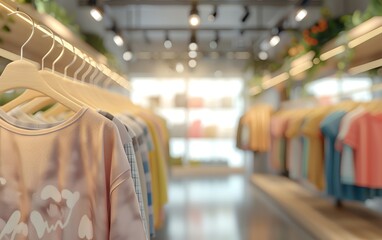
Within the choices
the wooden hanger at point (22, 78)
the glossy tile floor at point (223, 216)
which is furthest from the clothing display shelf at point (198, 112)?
the wooden hanger at point (22, 78)

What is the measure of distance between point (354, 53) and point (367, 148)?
1.47 meters

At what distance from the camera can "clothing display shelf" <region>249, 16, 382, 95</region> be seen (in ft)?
12.7

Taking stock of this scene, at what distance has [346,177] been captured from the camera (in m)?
3.79

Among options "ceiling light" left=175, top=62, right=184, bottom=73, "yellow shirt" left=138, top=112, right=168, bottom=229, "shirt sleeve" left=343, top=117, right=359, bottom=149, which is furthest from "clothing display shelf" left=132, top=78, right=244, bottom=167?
"yellow shirt" left=138, top=112, right=168, bottom=229

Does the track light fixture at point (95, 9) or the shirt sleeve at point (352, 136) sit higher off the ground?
the track light fixture at point (95, 9)

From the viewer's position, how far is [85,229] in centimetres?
147

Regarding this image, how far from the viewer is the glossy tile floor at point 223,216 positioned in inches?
188

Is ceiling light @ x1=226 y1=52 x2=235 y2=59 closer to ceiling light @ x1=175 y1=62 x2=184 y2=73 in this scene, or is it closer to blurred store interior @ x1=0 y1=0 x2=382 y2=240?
blurred store interior @ x1=0 y1=0 x2=382 y2=240

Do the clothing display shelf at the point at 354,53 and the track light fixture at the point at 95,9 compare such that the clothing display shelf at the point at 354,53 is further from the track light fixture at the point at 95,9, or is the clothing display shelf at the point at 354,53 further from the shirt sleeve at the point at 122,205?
the shirt sleeve at the point at 122,205

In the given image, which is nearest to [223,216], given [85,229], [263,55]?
[85,229]

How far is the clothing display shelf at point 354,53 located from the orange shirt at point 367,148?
66 cm

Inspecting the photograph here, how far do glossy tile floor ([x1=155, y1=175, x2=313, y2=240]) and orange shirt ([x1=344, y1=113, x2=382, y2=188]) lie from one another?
1260 mm

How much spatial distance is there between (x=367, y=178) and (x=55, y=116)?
2.61 m

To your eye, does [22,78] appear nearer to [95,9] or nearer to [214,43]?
[95,9]
